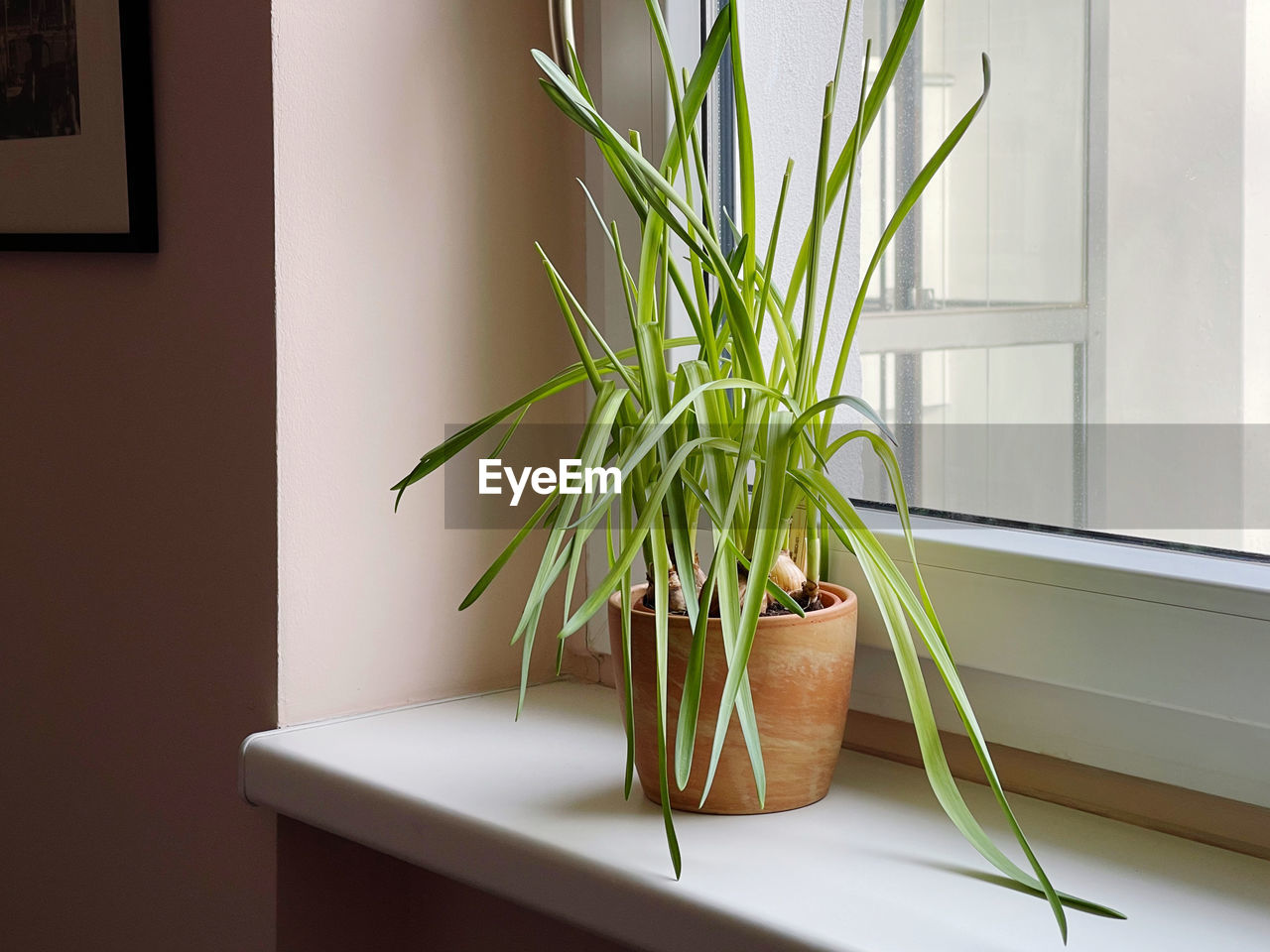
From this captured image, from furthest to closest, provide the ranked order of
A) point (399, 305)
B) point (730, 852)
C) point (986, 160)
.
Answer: point (399, 305) < point (986, 160) < point (730, 852)

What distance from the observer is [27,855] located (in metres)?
1.10

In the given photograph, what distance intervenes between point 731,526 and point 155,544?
1.73 feet

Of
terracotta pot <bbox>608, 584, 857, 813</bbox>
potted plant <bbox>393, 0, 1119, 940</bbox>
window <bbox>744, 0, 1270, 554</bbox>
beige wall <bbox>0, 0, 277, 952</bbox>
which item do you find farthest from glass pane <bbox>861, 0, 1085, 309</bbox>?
beige wall <bbox>0, 0, 277, 952</bbox>

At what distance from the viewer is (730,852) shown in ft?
2.12

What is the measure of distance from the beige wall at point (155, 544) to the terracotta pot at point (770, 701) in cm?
33

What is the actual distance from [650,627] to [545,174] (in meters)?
0.47

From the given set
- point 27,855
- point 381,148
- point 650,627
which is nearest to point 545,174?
point 381,148

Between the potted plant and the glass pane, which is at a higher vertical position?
the glass pane

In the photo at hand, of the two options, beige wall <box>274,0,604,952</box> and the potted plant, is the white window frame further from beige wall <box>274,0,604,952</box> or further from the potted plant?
beige wall <box>274,0,604,952</box>

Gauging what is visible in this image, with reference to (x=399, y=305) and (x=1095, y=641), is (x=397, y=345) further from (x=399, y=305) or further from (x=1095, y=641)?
(x=1095, y=641)

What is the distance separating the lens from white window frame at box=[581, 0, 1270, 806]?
0.64 m

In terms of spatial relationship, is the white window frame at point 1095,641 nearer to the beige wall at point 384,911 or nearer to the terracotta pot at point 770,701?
the terracotta pot at point 770,701

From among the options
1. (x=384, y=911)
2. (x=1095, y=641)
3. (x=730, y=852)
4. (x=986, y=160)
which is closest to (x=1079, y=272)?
(x=986, y=160)

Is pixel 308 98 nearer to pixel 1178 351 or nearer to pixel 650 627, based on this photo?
pixel 650 627
